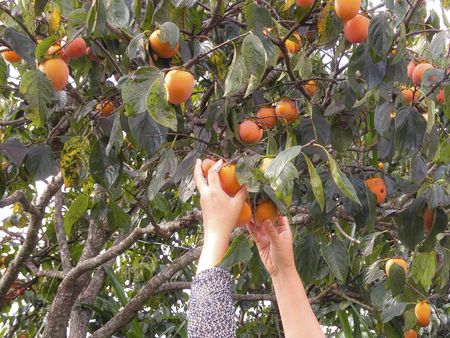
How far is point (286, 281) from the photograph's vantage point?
170cm

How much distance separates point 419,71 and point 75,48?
1.01m

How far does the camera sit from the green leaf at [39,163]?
1972 mm

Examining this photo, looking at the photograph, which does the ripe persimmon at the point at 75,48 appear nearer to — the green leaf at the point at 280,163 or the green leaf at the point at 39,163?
the green leaf at the point at 39,163

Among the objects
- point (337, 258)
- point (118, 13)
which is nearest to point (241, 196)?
point (118, 13)

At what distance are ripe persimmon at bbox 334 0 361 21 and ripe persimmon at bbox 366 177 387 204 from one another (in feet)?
1.94

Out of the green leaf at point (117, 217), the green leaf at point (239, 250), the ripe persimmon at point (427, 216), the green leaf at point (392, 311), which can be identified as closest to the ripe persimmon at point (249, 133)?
the green leaf at point (239, 250)

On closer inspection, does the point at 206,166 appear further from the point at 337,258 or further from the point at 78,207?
the point at 78,207

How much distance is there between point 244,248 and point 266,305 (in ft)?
10.2

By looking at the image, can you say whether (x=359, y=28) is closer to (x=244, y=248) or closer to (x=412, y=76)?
(x=412, y=76)

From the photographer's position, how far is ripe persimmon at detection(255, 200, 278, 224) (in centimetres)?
149

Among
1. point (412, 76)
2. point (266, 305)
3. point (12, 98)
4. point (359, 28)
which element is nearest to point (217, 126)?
point (359, 28)

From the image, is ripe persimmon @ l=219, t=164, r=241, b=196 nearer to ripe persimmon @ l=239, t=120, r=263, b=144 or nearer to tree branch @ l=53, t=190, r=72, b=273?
ripe persimmon @ l=239, t=120, r=263, b=144

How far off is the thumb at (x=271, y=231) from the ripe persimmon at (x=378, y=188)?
643 mm

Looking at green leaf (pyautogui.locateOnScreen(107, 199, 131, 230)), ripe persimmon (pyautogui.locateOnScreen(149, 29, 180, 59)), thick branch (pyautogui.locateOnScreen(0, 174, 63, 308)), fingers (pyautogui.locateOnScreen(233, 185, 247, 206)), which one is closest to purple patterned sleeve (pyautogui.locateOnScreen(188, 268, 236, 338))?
fingers (pyautogui.locateOnScreen(233, 185, 247, 206))
